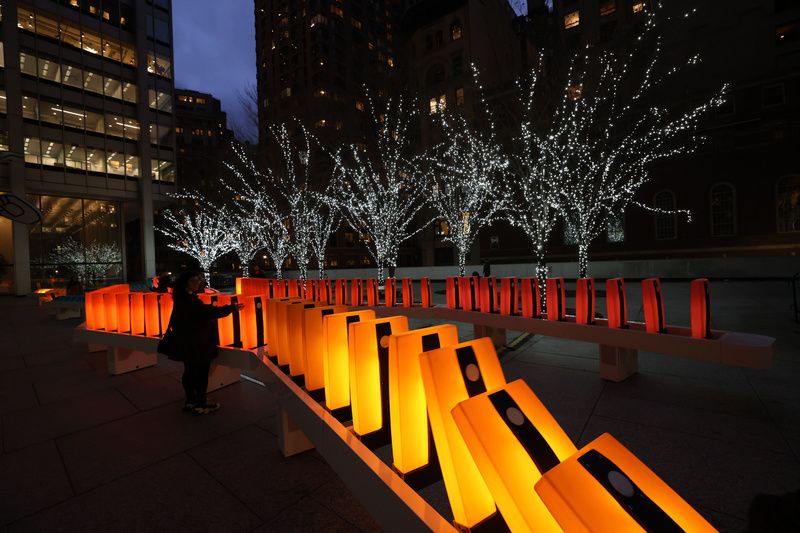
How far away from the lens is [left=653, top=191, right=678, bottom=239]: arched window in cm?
2967

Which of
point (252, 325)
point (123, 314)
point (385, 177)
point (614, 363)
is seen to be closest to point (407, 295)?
point (252, 325)

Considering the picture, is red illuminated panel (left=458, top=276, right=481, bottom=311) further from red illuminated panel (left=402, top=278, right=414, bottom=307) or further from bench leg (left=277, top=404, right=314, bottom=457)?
bench leg (left=277, top=404, right=314, bottom=457)

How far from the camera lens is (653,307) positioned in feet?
15.1

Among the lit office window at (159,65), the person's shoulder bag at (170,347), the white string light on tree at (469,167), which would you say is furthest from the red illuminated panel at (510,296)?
the lit office window at (159,65)

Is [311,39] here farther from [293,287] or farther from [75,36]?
[293,287]

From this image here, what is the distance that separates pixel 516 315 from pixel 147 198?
1348 inches

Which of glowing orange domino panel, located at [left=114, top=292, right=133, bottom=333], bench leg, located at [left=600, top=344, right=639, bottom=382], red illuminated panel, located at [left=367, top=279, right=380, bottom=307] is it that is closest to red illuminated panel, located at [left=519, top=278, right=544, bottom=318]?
bench leg, located at [left=600, top=344, right=639, bottom=382]

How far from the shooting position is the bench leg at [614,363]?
17.1ft

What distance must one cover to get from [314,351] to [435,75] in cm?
4522

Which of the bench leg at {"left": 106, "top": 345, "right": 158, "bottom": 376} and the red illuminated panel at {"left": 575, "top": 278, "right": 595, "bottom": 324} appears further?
the bench leg at {"left": 106, "top": 345, "right": 158, "bottom": 376}

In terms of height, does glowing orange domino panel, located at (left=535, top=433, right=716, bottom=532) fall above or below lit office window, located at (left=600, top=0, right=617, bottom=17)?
below

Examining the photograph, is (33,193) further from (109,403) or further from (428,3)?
Answer: (428,3)

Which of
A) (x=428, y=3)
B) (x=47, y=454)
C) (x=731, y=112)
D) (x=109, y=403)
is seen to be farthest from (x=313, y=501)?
(x=428, y=3)

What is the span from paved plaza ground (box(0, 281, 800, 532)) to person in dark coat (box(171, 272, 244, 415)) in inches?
10.1
